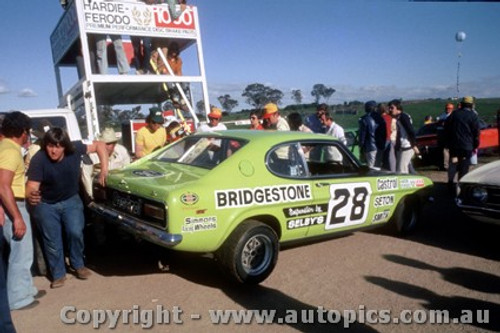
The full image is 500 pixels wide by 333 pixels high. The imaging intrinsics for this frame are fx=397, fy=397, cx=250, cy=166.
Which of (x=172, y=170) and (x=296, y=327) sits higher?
(x=172, y=170)

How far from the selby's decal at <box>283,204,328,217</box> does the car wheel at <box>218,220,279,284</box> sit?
283 millimetres

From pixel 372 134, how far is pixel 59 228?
620 centimetres

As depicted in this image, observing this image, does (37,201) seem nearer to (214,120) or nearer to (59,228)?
(59,228)

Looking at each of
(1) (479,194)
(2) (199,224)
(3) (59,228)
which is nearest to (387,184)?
(1) (479,194)

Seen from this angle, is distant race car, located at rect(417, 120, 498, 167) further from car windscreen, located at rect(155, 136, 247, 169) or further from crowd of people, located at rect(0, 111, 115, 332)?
crowd of people, located at rect(0, 111, 115, 332)

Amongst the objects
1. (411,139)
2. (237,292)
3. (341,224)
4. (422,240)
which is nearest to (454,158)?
(411,139)

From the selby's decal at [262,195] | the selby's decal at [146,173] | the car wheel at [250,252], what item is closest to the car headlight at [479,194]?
the selby's decal at [262,195]

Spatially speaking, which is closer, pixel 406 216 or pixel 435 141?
pixel 406 216

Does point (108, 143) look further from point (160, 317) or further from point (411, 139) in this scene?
point (411, 139)

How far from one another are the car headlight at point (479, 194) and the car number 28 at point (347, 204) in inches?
54.9

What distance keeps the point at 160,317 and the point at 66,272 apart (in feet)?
5.97

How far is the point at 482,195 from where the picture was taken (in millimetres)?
5023

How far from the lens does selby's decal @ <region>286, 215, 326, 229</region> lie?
4.27 meters

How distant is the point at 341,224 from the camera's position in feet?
A: 15.6
